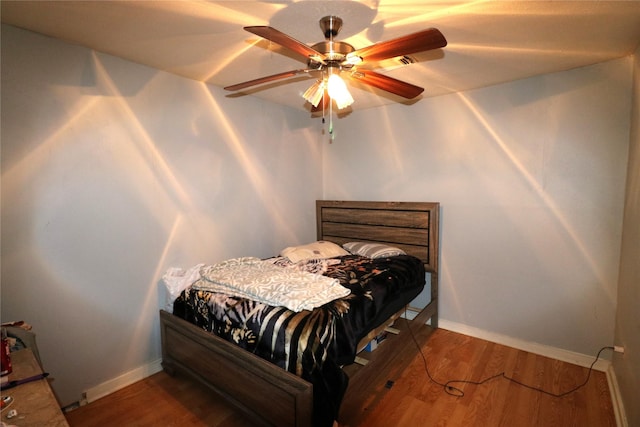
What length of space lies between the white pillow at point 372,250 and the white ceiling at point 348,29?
159cm

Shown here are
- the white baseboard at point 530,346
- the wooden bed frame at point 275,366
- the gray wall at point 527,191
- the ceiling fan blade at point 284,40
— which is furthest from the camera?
the white baseboard at point 530,346

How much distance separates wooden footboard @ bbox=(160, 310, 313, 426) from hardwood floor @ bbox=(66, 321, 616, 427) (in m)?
0.17

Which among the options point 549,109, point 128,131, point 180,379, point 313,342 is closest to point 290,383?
point 313,342

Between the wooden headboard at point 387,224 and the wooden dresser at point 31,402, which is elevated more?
the wooden headboard at point 387,224

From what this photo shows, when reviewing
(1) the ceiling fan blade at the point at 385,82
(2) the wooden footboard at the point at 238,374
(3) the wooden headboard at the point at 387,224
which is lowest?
(2) the wooden footboard at the point at 238,374

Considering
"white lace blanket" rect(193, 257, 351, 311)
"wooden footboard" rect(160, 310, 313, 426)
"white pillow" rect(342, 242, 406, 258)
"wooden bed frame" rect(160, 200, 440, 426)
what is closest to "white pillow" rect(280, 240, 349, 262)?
"white pillow" rect(342, 242, 406, 258)

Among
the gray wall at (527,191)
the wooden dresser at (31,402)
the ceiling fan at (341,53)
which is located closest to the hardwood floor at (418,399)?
the gray wall at (527,191)

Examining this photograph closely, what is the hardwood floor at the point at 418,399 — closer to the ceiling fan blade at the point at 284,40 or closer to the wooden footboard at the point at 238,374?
the wooden footboard at the point at 238,374

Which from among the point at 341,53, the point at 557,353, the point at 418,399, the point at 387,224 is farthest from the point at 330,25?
the point at 557,353

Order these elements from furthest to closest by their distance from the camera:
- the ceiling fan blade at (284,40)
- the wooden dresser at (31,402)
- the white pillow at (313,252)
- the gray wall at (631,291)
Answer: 1. the white pillow at (313,252)
2. the gray wall at (631,291)
3. the ceiling fan blade at (284,40)
4. the wooden dresser at (31,402)

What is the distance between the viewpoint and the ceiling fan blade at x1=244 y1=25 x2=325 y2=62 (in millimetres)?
1137

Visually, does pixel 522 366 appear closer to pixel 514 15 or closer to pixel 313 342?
pixel 313 342

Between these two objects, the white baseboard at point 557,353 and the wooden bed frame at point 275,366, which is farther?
the white baseboard at point 557,353

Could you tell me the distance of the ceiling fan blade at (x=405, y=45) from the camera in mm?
1173
